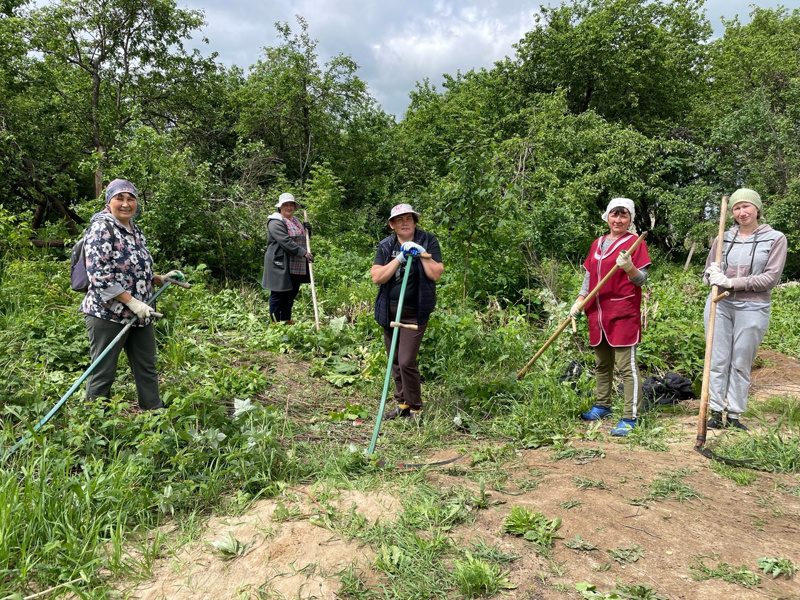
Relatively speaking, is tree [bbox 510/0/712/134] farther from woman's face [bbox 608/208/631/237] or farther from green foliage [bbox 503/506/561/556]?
green foliage [bbox 503/506/561/556]

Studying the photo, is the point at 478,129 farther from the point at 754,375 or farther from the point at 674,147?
the point at 674,147

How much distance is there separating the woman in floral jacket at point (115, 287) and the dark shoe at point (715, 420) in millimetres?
4333

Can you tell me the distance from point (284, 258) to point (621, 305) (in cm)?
390

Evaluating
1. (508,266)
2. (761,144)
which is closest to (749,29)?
(761,144)

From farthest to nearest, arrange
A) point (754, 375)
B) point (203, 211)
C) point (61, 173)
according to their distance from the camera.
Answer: point (61, 173) → point (203, 211) → point (754, 375)

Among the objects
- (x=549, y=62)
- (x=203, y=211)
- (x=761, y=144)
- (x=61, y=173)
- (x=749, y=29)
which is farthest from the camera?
(x=749, y=29)

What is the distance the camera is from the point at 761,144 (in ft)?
43.0

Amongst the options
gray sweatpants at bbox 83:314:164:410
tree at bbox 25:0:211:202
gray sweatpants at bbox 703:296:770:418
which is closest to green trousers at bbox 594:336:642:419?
gray sweatpants at bbox 703:296:770:418

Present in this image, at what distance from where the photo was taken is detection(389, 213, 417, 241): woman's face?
390 centimetres

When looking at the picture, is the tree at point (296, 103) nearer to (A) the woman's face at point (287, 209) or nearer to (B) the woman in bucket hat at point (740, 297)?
(A) the woman's face at point (287, 209)

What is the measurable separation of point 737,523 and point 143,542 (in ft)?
9.88

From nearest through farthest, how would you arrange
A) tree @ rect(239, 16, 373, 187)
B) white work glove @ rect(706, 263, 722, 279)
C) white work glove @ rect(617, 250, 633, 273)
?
white work glove @ rect(617, 250, 633, 273)
white work glove @ rect(706, 263, 722, 279)
tree @ rect(239, 16, 373, 187)

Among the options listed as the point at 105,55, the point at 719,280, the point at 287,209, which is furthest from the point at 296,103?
the point at 719,280

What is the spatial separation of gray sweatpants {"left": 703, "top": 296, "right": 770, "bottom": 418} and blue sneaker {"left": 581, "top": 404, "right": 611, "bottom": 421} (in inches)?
31.2
